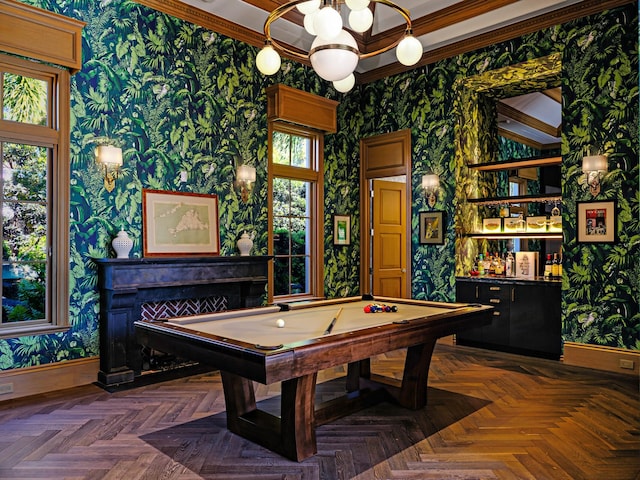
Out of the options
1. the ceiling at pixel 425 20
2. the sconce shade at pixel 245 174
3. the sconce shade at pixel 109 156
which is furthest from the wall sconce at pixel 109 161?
the ceiling at pixel 425 20

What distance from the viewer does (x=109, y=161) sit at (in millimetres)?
4391

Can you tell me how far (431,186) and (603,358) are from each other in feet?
9.13

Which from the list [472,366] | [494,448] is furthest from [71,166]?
[472,366]

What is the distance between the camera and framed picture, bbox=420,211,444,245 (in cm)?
616

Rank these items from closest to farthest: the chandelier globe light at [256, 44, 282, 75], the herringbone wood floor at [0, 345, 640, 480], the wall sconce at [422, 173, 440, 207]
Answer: the herringbone wood floor at [0, 345, 640, 480]
the chandelier globe light at [256, 44, 282, 75]
the wall sconce at [422, 173, 440, 207]

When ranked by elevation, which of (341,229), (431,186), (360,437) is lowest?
(360,437)

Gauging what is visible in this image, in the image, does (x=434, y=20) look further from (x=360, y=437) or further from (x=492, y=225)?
(x=360, y=437)

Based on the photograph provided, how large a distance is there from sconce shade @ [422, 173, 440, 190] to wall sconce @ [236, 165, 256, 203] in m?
2.30

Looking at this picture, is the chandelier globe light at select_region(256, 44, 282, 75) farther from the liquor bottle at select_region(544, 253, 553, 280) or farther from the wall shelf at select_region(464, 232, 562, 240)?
the liquor bottle at select_region(544, 253, 553, 280)

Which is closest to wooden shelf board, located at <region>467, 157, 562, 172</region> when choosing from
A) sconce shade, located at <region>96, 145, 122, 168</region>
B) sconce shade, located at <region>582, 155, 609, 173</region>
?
sconce shade, located at <region>582, 155, 609, 173</region>

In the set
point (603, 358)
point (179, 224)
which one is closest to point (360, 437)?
point (179, 224)

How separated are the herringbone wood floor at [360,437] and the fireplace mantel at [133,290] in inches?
12.7

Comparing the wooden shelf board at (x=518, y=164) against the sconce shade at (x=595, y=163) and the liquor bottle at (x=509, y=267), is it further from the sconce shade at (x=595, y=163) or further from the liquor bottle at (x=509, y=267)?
the liquor bottle at (x=509, y=267)

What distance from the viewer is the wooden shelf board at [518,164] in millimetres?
5395
